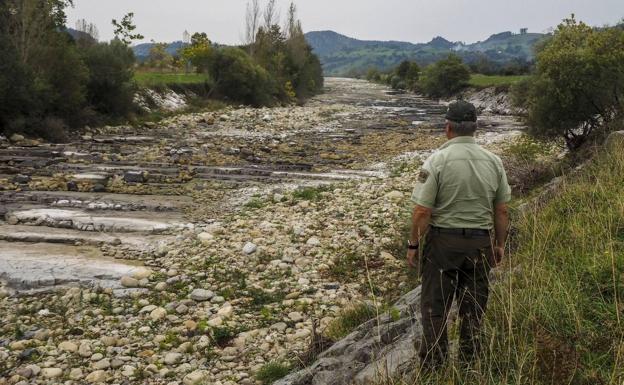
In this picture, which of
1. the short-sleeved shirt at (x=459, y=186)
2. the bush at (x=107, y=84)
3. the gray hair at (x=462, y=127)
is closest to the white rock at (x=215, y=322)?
the short-sleeved shirt at (x=459, y=186)

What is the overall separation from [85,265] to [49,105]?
17203 mm

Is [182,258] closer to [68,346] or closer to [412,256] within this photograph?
[68,346]

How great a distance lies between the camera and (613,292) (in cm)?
420

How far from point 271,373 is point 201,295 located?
2256 millimetres

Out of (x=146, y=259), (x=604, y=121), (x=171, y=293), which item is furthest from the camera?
(x=604, y=121)

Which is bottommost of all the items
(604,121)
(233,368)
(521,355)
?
(233,368)

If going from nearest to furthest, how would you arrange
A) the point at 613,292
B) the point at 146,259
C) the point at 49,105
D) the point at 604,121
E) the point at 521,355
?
the point at 521,355, the point at 613,292, the point at 146,259, the point at 604,121, the point at 49,105

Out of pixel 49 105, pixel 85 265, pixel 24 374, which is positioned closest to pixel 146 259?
pixel 85 265

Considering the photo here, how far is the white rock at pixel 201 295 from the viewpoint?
277 inches

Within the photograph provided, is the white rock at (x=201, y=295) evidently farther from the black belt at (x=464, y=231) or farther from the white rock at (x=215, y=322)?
the black belt at (x=464, y=231)

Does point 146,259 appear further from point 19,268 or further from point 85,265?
point 19,268

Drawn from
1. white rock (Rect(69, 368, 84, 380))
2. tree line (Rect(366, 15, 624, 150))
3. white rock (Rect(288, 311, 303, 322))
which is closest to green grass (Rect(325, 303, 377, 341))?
white rock (Rect(288, 311, 303, 322))

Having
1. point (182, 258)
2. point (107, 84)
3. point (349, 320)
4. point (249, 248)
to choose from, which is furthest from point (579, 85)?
point (107, 84)

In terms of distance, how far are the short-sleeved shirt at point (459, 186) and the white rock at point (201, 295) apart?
4.33 meters
